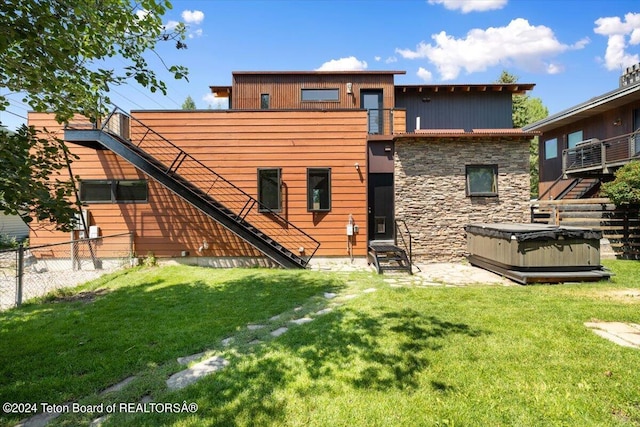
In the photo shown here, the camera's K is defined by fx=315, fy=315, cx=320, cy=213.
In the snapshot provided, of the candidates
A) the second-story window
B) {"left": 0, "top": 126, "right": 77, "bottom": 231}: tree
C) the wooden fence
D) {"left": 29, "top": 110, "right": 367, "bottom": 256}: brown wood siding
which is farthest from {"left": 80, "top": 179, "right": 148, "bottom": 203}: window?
the wooden fence

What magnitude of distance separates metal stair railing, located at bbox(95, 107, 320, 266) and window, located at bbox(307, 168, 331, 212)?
0.90 metres

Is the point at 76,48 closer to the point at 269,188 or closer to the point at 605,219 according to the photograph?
the point at 269,188

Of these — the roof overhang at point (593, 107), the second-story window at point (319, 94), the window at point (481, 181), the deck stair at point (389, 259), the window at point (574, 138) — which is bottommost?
the deck stair at point (389, 259)

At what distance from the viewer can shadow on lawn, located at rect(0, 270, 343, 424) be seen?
3.05 meters

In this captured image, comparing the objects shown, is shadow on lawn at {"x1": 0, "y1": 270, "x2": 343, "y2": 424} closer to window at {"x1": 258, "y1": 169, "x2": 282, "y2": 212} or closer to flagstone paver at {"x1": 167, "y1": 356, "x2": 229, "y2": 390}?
flagstone paver at {"x1": 167, "y1": 356, "x2": 229, "y2": 390}

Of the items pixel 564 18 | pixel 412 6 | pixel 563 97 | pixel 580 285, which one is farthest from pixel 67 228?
pixel 563 97

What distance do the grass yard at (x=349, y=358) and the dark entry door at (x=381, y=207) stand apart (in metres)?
4.63

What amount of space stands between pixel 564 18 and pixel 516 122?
21.7 m

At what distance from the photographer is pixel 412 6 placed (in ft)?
36.0

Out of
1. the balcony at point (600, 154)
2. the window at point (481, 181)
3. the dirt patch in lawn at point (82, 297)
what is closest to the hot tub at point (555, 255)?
the window at point (481, 181)

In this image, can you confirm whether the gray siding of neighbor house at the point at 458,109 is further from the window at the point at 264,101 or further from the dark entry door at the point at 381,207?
the window at the point at 264,101

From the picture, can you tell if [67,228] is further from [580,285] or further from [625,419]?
[580,285]

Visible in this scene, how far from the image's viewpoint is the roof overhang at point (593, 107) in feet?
42.0

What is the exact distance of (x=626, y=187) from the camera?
31.8 ft
